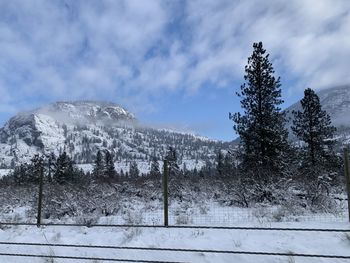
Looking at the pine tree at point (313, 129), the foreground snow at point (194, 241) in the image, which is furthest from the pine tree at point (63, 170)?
the foreground snow at point (194, 241)

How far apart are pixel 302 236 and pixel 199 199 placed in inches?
386

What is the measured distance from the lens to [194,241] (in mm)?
9156

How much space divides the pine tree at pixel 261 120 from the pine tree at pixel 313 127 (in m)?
8.38

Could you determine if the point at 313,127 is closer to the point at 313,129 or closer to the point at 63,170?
the point at 313,129

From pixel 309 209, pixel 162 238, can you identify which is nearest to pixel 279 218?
pixel 309 209

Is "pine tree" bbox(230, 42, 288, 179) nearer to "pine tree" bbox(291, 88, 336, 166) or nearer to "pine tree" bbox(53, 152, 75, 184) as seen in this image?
"pine tree" bbox(291, 88, 336, 166)

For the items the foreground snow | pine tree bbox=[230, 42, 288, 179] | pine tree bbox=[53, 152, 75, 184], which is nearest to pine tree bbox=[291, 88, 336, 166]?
pine tree bbox=[230, 42, 288, 179]

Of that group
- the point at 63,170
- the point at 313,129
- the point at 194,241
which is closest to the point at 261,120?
the point at 313,129

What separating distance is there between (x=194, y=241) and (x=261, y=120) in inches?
729

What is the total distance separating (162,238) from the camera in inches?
377

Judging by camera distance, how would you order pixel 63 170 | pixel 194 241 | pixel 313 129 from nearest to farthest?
pixel 194 241
pixel 313 129
pixel 63 170

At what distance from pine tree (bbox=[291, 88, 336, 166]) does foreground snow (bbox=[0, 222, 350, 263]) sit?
1001 inches

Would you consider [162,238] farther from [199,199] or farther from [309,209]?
[199,199]

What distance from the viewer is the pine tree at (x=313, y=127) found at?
3456 centimetres
